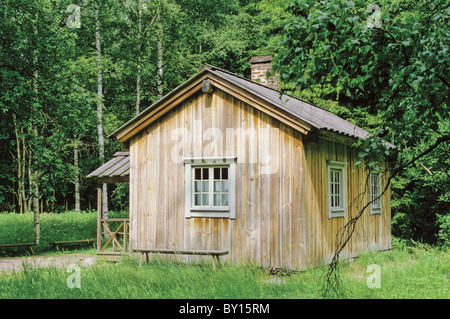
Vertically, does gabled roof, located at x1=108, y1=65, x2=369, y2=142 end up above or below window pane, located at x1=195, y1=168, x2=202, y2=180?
above

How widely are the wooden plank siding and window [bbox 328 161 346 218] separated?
20cm

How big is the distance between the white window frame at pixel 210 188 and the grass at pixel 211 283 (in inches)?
49.7

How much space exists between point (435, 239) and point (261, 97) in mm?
12320

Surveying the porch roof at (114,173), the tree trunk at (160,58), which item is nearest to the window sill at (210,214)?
the porch roof at (114,173)

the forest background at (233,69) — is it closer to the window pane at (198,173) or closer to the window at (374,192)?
the window at (374,192)

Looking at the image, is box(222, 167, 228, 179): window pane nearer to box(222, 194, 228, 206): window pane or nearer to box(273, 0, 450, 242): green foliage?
box(222, 194, 228, 206): window pane

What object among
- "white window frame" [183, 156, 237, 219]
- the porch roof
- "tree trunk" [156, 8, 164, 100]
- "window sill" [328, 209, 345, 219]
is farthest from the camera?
"tree trunk" [156, 8, 164, 100]

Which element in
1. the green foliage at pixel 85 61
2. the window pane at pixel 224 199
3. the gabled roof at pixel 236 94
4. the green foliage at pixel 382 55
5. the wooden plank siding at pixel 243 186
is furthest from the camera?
the green foliage at pixel 85 61

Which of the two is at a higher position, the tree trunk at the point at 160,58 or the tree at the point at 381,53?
the tree trunk at the point at 160,58

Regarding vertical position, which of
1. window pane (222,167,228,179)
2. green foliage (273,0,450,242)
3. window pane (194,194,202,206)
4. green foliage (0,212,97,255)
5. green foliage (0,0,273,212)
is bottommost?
green foliage (0,212,97,255)

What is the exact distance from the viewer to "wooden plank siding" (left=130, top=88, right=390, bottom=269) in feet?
34.4

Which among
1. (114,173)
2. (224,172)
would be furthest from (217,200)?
(114,173)

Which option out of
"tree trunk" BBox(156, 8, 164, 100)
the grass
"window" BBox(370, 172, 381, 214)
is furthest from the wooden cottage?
"tree trunk" BBox(156, 8, 164, 100)

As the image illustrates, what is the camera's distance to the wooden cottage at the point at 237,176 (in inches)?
413
